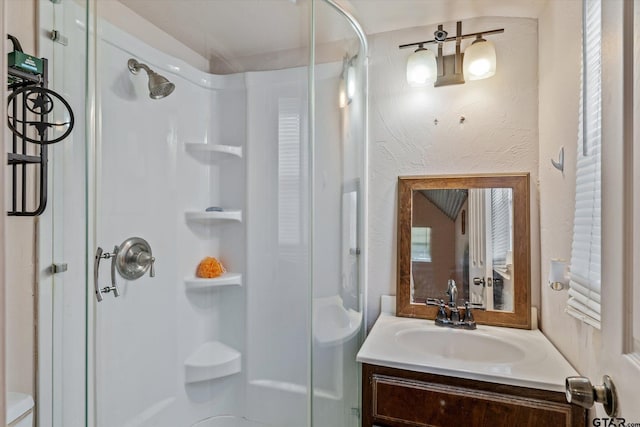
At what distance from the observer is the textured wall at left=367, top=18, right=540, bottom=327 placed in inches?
60.5

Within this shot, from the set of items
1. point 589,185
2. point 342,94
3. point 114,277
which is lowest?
point 114,277

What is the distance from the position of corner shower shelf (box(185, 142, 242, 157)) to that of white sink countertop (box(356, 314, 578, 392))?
1040 mm

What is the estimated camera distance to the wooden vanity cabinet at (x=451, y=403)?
1.03 metres

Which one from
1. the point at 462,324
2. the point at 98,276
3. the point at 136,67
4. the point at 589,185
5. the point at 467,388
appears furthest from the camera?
the point at 462,324

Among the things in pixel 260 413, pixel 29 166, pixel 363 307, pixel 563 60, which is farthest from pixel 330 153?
pixel 260 413

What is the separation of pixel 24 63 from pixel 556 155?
69.3 inches

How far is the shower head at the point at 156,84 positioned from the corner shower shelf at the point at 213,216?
0.54m

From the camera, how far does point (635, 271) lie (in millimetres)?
499

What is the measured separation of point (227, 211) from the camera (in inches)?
63.5

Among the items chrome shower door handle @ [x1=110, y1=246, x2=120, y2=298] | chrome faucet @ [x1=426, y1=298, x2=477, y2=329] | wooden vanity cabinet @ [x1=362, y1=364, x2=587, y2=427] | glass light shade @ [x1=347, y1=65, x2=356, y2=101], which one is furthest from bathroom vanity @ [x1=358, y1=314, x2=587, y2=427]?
glass light shade @ [x1=347, y1=65, x2=356, y2=101]

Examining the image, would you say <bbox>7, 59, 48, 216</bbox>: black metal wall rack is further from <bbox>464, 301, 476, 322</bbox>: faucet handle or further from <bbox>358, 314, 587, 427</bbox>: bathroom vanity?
<bbox>464, 301, 476, 322</bbox>: faucet handle

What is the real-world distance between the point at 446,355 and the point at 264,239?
959 millimetres

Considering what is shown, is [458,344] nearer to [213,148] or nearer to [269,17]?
[213,148]

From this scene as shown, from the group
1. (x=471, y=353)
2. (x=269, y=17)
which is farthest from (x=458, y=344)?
(x=269, y=17)
